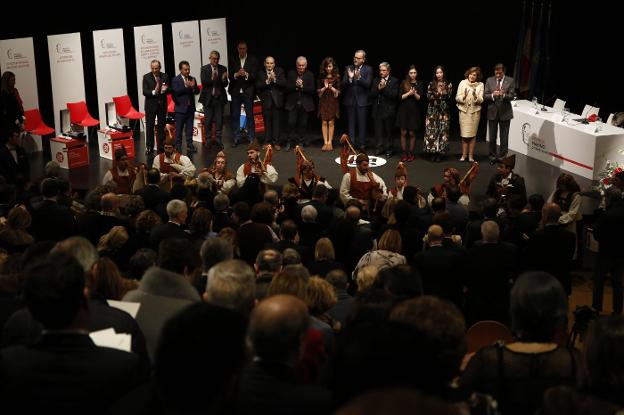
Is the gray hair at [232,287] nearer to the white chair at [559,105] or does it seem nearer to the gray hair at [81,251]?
the gray hair at [81,251]

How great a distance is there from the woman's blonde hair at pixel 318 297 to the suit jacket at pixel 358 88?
8443mm

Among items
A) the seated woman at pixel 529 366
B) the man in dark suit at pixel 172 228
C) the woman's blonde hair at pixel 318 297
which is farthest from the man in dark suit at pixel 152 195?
the seated woman at pixel 529 366

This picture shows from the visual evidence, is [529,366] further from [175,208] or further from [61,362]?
[175,208]

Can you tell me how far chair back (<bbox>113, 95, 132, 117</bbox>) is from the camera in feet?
42.8

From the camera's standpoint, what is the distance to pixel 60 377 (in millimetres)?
2596

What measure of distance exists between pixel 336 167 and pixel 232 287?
8.36 metres

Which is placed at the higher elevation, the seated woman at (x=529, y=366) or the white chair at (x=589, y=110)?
the white chair at (x=589, y=110)

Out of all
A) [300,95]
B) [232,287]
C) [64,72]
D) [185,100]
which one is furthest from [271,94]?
[232,287]

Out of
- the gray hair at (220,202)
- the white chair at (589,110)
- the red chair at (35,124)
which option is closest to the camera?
the gray hair at (220,202)

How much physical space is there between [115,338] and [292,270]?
121 cm

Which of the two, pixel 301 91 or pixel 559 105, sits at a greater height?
pixel 301 91

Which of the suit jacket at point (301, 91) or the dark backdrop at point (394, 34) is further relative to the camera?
the dark backdrop at point (394, 34)

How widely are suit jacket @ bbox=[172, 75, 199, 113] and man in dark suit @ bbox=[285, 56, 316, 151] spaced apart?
141 cm

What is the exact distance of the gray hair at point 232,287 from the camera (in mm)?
3562
